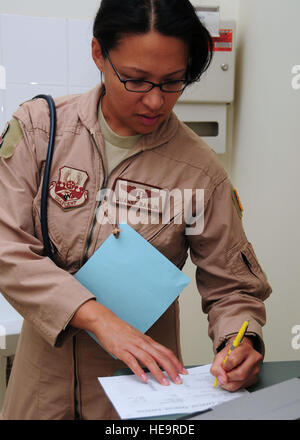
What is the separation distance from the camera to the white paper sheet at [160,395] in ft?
2.19

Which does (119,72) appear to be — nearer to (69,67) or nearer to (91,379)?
(91,379)

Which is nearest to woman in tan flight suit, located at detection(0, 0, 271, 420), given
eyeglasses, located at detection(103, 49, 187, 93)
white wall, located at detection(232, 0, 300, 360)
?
eyeglasses, located at detection(103, 49, 187, 93)

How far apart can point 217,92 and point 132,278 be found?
4.56ft

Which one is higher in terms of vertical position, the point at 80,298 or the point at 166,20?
the point at 166,20

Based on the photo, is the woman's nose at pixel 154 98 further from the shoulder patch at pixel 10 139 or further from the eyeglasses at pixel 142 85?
the shoulder patch at pixel 10 139

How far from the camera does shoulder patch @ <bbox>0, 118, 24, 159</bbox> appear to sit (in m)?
0.93

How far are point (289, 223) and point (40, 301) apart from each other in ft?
3.45

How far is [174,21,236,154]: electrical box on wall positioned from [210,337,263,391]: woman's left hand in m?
1.44

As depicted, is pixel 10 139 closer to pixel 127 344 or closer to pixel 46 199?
pixel 46 199

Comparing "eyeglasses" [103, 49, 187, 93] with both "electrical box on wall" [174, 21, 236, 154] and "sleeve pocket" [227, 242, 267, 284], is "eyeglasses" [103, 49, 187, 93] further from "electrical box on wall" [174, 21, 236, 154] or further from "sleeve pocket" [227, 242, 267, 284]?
"electrical box on wall" [174, 21, 236, 154]

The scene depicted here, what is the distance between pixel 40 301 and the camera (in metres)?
0.84

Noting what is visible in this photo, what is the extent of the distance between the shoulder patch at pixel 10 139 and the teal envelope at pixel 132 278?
28cm

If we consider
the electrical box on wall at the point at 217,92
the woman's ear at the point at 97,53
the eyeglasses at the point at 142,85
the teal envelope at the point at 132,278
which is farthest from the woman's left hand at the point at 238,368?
the electrical box on wall at the point at 217,92

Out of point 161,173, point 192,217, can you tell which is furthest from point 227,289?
point 161,173
